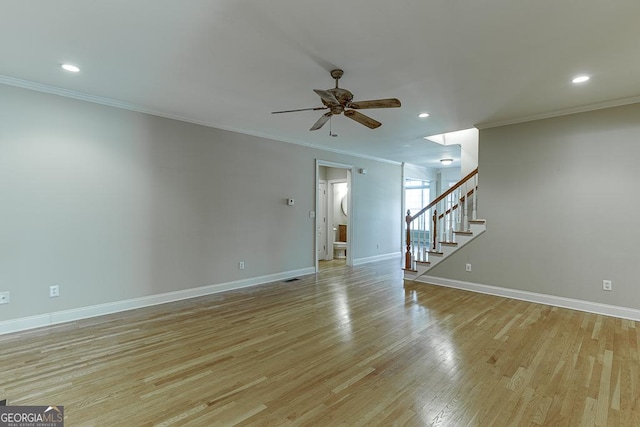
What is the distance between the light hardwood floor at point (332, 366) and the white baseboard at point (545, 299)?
17 cm

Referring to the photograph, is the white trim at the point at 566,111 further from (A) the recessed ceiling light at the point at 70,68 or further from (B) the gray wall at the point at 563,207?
(A) the recessed ceiling light at the point at 70,68

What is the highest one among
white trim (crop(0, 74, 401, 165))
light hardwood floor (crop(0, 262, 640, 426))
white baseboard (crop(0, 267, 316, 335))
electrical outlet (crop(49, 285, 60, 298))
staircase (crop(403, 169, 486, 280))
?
white trim (crop(0, 74, 401, 165))

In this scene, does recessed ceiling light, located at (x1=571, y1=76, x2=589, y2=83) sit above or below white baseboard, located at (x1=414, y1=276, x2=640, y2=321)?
above

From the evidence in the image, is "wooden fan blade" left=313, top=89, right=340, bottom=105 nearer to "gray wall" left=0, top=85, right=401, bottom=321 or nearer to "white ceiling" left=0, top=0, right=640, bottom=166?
"white ceiling" left=0, top=0, right=640, bottom=166

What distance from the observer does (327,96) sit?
8.97ft

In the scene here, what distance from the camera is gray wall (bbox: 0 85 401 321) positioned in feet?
10.9

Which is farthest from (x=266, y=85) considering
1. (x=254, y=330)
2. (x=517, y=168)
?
(x=517, y=168)

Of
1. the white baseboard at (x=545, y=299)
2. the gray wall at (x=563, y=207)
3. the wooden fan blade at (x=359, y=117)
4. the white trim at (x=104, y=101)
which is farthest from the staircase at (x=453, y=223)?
the white trim at (x=104, y=101)

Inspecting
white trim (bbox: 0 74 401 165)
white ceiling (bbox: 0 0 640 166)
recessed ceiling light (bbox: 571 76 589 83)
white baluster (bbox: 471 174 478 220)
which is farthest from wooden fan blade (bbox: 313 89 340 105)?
white baluster (bbox: 471 174 478 220)

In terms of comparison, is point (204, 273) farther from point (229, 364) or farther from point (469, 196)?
point (469, 196)

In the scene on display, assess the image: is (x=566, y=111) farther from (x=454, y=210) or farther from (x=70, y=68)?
(x=70, y=68)

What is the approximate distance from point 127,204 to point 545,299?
→ 599 centimetres

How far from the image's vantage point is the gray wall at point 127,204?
333 centimetres

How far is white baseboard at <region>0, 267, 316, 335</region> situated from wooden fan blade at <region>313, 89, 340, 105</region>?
3498 mm
